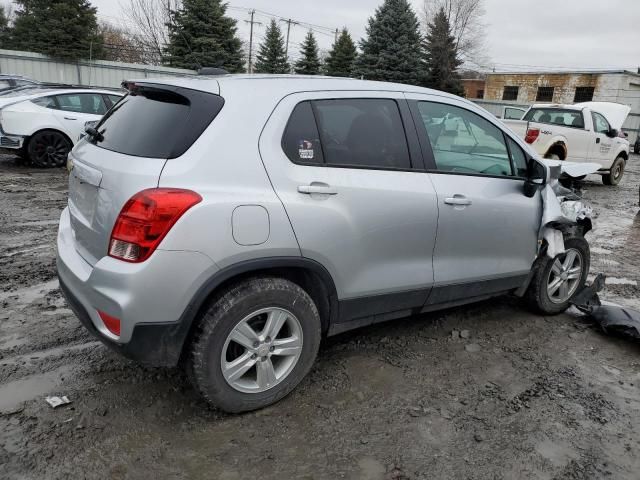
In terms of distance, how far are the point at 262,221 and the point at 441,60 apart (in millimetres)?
39738

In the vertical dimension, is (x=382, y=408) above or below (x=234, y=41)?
below

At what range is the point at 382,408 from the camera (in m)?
2.91

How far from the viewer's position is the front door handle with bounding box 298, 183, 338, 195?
8.64 ft

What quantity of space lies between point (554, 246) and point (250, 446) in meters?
2.86

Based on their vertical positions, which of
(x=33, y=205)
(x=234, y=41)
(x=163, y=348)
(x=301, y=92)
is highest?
(x=234, y=41)

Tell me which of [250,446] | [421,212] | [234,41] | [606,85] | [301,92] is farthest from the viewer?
[606,85]

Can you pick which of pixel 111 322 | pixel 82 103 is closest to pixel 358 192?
pixel 111 322

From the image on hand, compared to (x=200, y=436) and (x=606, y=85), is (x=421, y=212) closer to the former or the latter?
(x=200, y=436)

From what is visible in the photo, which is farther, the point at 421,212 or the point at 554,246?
the point at 554,246

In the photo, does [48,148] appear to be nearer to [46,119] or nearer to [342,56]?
[46,119]

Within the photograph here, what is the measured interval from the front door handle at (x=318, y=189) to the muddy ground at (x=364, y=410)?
1224 millimetres

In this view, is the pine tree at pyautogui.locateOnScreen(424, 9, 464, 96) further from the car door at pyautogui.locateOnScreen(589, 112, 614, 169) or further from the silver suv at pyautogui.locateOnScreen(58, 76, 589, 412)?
the silver suv at pyautogui.locateOnScreen(58, 76, 589, 412)

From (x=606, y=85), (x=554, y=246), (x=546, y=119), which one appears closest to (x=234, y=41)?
(x=546, y=119)

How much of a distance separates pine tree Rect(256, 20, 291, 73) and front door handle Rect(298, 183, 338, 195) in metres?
41.6
